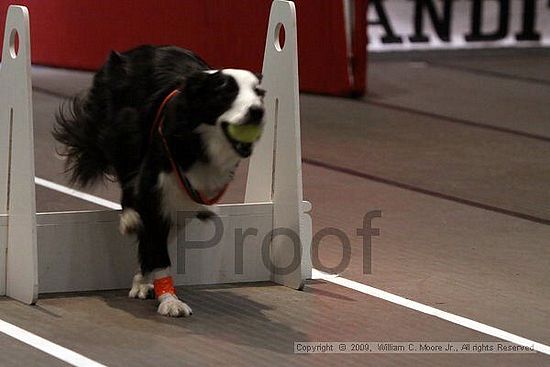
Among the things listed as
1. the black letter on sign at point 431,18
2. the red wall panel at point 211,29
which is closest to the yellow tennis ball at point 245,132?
the red wall panel at point 211,29

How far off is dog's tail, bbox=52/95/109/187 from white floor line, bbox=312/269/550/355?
0.77 meters

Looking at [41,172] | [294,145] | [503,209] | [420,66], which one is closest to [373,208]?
[503,209]

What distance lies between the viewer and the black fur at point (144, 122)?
3150mm

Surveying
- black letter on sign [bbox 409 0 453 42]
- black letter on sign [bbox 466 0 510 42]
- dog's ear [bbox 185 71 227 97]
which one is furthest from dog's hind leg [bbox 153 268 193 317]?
black letter on sign [bbox 466 0 510 42]

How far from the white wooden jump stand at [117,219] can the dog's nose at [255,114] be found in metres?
0.49

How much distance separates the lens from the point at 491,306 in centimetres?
349

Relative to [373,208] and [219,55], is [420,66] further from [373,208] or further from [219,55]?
[373,208]

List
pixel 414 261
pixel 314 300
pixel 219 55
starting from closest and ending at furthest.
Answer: pixel 314 300
pixel 414 261
pixel 219 55

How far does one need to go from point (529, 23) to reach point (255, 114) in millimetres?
6614

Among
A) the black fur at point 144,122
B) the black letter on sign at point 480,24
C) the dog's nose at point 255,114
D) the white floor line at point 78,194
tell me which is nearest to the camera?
the dog's nose at point 255,114

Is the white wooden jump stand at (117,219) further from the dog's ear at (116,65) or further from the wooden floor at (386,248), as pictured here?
the dog's ear at (116,65)

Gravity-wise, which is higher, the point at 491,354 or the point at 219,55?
the point at 219,55

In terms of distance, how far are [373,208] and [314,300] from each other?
125 cm

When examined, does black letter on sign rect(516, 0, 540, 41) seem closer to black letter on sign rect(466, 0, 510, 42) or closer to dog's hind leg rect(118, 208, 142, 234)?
black letter on sign rect(466, 0, 510, 42)
